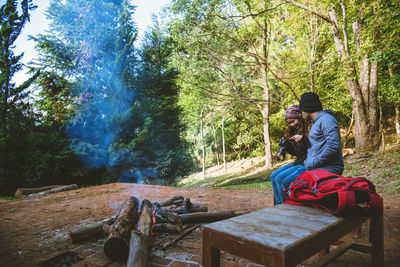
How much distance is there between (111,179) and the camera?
11.3 m

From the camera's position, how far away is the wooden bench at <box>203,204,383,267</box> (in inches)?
42.8

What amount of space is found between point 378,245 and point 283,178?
105cm

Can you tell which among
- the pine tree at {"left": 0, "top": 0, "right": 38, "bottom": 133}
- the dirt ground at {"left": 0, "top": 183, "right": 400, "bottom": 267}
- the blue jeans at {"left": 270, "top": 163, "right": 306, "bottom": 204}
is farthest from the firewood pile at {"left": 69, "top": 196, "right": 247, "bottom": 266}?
the pine tree at {"left": 0, "top": 0, "right": 38, "bottom": 133}

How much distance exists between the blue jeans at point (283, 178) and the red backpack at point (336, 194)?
66cm

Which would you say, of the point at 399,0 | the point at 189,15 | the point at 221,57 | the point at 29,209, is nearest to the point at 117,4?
the point at 189,15

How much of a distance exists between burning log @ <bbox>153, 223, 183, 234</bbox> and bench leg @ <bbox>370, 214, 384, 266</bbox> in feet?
7.27

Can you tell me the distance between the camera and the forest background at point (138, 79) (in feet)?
30.2

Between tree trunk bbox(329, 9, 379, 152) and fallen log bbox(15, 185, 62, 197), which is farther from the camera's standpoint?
tree trunk bbox(329, 9, 379, 152)

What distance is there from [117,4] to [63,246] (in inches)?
540

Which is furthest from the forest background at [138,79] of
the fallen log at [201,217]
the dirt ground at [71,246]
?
the fallen log at [201,217]

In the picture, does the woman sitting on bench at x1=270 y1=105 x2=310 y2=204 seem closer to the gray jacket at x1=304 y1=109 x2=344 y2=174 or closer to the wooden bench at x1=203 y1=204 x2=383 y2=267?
the gray jacket at x1=304 y1=109 x2=344 y2=174

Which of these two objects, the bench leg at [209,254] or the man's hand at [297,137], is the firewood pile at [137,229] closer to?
the bench leg at [209,254]

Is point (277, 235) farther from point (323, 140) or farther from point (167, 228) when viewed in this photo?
point (167, 228)

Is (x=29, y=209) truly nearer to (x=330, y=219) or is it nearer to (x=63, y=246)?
(x=63, y=246)
